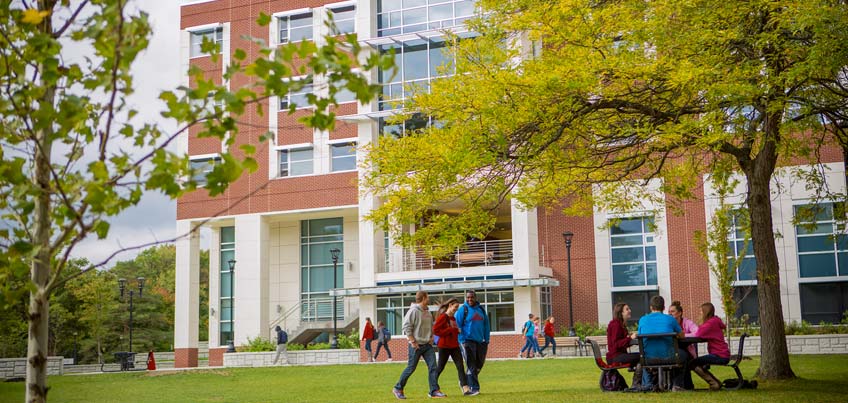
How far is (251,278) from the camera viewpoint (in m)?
43.2

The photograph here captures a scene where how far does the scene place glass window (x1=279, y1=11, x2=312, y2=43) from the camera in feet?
143

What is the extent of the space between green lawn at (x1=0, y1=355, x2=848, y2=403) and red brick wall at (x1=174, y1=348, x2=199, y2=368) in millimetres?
16891

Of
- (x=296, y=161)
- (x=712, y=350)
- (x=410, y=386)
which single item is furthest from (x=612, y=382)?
(x=296, y=161)

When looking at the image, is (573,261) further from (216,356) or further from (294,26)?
(216,356)

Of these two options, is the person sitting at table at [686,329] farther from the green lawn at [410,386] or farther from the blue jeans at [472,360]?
the blue jeans at [472,360]

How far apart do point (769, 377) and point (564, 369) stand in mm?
6706

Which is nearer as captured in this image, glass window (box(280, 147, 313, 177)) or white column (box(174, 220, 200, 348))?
glass window (box(280, 147, 313, 177))

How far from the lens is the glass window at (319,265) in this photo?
43.7 meters

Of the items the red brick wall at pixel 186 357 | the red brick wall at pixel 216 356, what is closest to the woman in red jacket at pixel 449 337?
the red brick wall at pixel 216 356

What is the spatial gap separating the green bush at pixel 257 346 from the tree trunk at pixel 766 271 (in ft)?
86.7

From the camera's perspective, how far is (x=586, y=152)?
53.2 ft

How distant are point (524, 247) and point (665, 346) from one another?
Answer: 2380 centimetres

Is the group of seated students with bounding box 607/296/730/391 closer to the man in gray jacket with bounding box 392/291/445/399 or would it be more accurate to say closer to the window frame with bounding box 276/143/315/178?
the man in gray jacket with bounding box 392/291/445/399

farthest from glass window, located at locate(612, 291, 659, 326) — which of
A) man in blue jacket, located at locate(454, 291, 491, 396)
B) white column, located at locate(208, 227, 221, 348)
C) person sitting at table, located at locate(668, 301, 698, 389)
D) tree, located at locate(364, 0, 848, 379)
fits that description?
man in blue jacket, located at locate(454, 291, 491, 396)
